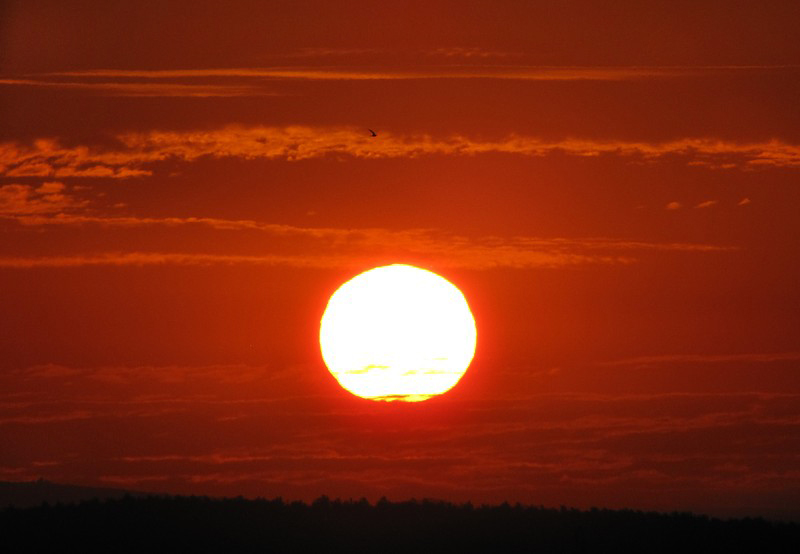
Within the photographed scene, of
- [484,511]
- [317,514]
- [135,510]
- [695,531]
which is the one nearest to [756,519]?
[695,531]

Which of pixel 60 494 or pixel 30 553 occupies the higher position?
pixel 60 494

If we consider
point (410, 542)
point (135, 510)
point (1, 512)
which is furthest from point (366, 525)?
point (1, 512)

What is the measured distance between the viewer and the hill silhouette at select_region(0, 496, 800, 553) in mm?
Answer: 73750

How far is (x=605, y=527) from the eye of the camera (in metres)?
75.1

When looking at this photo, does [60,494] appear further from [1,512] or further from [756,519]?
[756,519]

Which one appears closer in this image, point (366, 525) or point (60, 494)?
point (366, 525)

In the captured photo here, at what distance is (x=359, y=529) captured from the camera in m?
75.1

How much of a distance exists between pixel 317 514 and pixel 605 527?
945cm

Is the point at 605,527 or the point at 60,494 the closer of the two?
the point at 605,527

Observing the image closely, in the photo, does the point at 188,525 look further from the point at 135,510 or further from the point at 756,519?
the point at 756,519

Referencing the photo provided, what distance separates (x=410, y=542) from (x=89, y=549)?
10152mm

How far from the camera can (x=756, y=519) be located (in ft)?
252

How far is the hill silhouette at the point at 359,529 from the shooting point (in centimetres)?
7375

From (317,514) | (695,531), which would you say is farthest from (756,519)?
(317,514)
